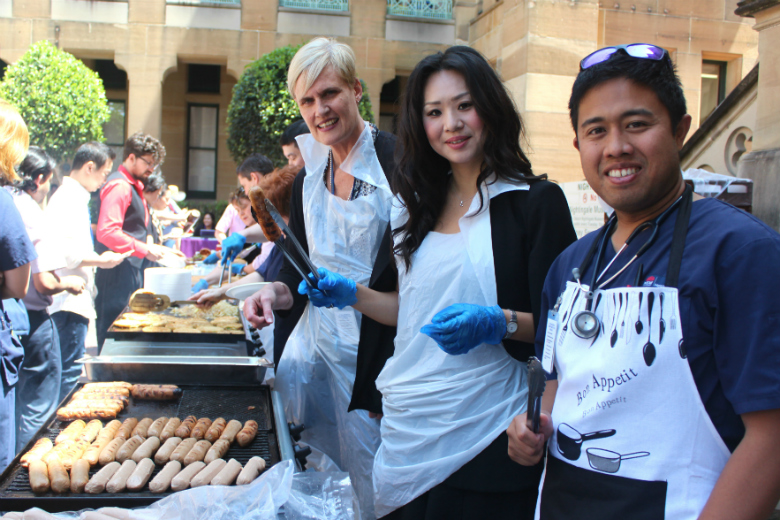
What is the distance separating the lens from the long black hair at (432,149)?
176 centimetres

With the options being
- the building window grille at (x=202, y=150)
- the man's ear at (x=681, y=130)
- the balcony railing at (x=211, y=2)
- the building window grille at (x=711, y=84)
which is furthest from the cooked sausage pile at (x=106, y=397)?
the building window grille at (x=202, y=150)

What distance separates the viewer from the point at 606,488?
1128 millimetres

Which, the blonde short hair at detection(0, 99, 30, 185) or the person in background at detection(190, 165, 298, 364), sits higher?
the blonde short hair at detection(0, 99, 30, 185)

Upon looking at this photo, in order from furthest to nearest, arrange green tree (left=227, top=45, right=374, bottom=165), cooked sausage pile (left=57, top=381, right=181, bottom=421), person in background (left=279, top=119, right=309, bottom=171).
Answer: green tree (left=227, top=45, right=374, bottom=165)
person in background (left=279, top=119, right=309, bottom=171)
cooked sausage pile (left=57, top=381, right=181, bottom=421)

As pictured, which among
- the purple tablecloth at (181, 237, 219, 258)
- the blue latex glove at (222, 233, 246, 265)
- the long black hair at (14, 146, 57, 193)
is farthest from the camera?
the purple tablecloth at (181, 237, 219, 258)

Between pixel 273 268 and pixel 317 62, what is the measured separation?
1.75m

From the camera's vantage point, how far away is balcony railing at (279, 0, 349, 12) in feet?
41.8

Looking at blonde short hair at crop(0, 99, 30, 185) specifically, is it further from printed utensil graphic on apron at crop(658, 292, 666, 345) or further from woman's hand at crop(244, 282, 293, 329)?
printed utensil graphic on apron at crop(658, 292, 666, 345)

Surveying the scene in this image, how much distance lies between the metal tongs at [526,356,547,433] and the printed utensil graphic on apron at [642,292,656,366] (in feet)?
0.61

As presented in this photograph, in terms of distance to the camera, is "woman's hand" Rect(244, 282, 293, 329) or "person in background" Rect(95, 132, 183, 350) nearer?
"woman's hand" Rect(244, 282, 293, 329)

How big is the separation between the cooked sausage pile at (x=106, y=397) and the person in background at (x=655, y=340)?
162cm

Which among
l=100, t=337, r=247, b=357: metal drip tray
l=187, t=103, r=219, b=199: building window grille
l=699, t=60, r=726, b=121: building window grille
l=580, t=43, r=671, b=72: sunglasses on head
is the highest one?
l=699, t=60, r=726, b=121: building window grille

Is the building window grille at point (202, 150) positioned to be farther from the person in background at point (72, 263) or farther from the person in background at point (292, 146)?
the person in background at point (292, 146)

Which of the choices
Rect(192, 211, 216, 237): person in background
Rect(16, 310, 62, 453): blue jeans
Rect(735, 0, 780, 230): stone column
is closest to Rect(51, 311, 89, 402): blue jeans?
Rect(16, 310, 62, 453): blue jeans
